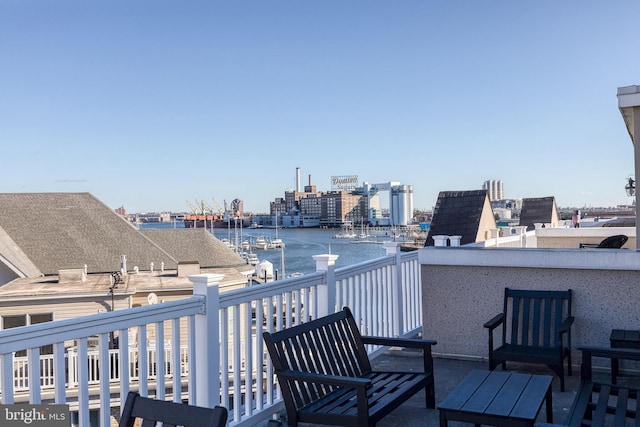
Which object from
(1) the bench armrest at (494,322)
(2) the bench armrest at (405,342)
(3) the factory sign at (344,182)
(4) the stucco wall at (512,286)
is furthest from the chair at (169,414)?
(3) the factory sign at (344,182)

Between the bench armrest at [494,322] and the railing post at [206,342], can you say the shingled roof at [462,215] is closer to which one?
the bench armrest at [494,322]

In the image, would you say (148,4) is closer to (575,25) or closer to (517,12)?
(517,12)

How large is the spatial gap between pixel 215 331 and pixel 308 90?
46.4m

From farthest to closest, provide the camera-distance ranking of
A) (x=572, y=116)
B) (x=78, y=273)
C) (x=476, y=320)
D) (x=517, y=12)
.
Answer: (x=572, y=116)
(x=78, y=273)
(x=517, y=12)
(x=476, y=320)

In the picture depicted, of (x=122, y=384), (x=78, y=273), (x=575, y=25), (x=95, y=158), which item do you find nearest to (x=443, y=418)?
(x=122, y=384)

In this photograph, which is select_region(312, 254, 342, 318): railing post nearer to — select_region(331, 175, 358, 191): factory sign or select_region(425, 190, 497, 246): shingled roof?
select_region(425, 190, 497, 246): shingled roof

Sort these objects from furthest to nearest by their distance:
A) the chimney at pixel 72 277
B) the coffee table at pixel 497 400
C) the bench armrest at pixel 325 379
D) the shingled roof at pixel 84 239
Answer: the shingled roof at pixel 84 239, the chimney at pixel 72 277, the bench armrest at pixel 325 379, the coffee table at pixel 497 400

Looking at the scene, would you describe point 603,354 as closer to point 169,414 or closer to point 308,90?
point 169,414

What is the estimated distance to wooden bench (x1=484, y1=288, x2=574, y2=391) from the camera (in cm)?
439

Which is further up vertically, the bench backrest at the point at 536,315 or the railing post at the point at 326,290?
the railing post at the point at 326,290

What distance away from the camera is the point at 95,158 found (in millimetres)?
77750

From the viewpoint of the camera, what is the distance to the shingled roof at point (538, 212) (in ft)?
52.4

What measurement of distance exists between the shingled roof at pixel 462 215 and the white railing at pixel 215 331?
1200 centimetres

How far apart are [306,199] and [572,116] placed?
122 m
